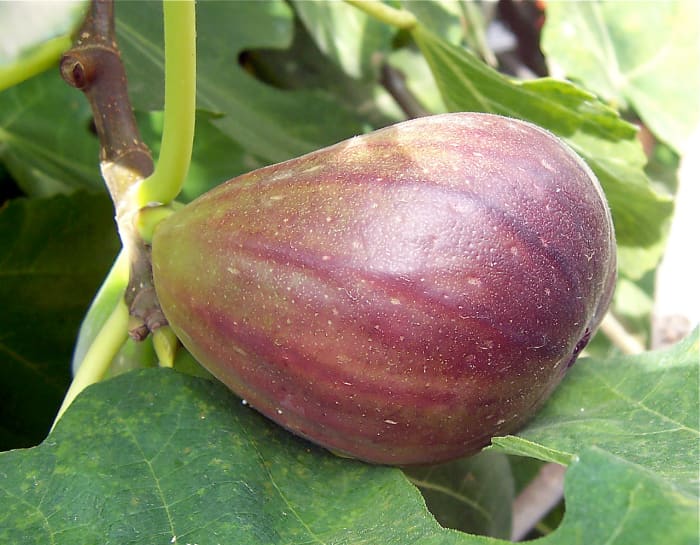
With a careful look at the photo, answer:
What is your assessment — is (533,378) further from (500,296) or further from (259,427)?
(259,427)

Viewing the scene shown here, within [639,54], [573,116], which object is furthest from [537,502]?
[639,54]

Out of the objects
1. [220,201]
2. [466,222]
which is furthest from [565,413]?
[220,201]

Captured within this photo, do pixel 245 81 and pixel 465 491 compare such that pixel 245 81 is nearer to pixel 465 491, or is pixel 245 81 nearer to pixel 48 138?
pixel 48 138

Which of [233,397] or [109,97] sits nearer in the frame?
[233,397]

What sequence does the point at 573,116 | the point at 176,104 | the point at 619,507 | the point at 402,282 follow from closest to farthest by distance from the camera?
the point at 619,507, the point at 402,282, the point at 176,104, the point at 573,116

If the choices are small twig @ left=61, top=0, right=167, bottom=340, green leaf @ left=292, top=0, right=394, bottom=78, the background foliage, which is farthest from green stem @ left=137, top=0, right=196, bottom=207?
green leaf @ left=292, top=0, right=394, bottom=78

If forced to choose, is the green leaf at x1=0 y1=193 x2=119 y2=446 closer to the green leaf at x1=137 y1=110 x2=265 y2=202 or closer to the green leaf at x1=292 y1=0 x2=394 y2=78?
the green leaf at x1=137 y1=110 x2=265 y2=202

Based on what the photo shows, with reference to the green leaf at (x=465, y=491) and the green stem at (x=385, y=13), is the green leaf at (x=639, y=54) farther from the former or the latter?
the green leaf at (x=465, y=491)
